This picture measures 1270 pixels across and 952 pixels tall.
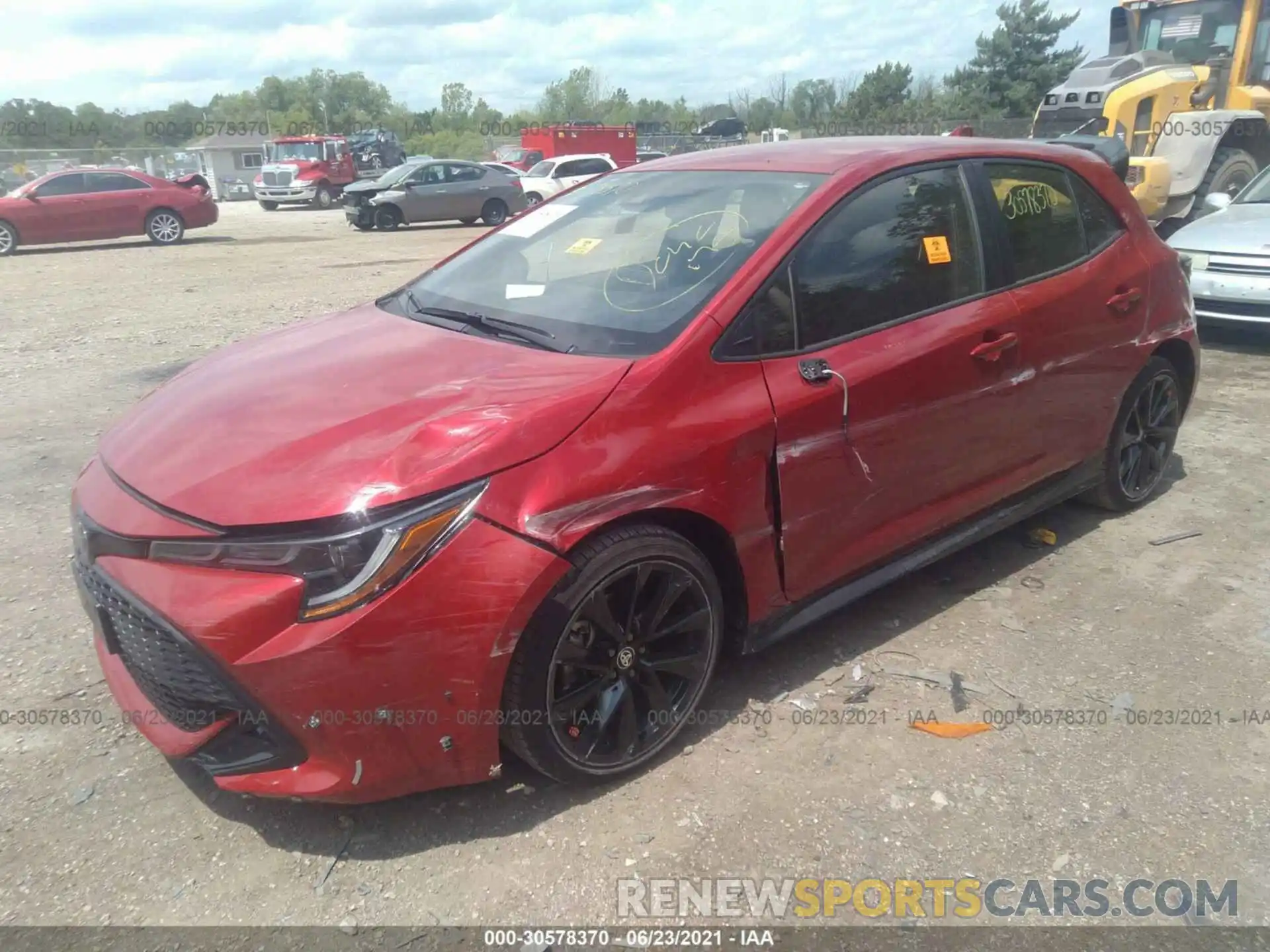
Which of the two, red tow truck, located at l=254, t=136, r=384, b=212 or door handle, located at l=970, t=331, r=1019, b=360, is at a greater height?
red tow truck, located at l=254, t=136, r=384, b=212

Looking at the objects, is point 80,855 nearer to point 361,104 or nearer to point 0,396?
point 0,396

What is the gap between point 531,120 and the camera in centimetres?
8450

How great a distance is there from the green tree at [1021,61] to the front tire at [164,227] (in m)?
29.9

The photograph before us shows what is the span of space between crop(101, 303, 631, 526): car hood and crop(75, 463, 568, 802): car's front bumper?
0.16 m

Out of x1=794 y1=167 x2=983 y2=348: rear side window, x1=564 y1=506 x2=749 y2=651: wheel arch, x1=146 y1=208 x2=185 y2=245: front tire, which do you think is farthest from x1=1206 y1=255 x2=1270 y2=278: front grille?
x1=146 y1=208 x2=185 y2=245: front tire

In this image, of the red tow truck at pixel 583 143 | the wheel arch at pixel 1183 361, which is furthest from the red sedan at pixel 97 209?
the wheel arch at pixel 1183 361

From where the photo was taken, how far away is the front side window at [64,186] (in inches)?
665

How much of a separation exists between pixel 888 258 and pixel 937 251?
27 centimetres

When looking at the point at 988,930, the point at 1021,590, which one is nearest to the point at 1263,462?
the point at 1021,590

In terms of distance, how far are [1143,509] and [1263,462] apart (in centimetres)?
118

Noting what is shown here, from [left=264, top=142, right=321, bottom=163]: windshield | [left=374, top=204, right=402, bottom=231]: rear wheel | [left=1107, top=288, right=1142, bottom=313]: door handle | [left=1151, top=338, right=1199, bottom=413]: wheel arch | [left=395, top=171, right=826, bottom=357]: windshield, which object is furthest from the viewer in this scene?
[left=264, top=142, right=321, bottom=163]: windshield

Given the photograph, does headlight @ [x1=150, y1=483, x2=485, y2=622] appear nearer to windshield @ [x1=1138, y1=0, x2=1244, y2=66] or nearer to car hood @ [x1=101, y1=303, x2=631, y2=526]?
car hood @ [x1=101, y1=303, x2=631, y2=526]

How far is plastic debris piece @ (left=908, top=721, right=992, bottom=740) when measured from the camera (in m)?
3.02

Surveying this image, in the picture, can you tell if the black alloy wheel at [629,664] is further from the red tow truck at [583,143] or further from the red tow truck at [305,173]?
the red tow truck at [583,143]
